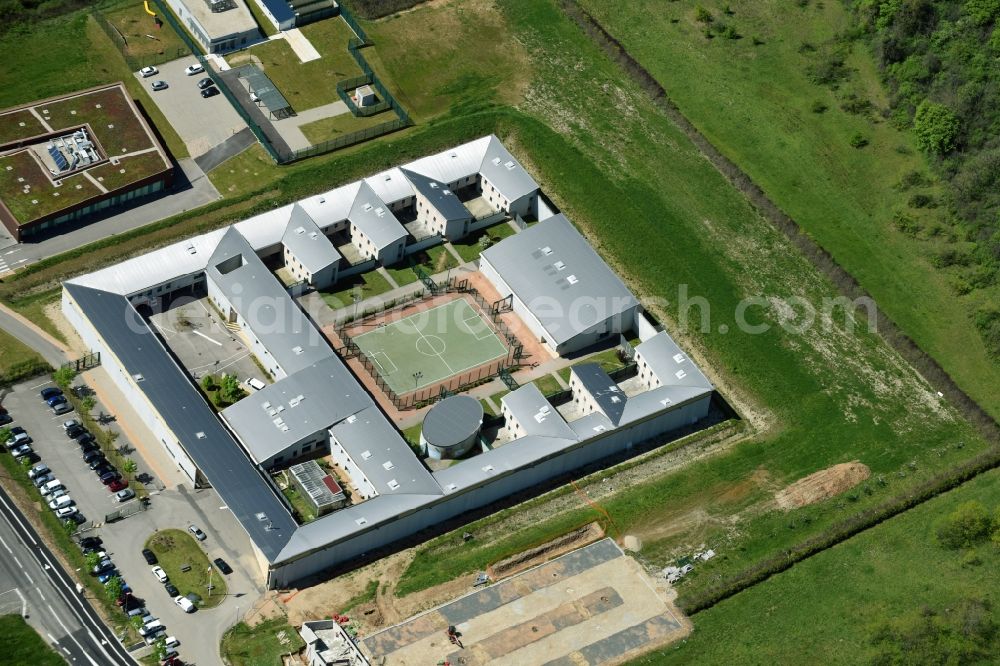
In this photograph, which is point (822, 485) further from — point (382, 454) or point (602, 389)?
point (382, 454)

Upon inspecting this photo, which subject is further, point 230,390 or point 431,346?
point 431,346

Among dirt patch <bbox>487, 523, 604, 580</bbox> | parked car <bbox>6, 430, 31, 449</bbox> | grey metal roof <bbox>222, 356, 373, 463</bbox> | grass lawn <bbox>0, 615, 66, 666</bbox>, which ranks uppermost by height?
parked car <bbox>6, 430, 31, 449</bbox>

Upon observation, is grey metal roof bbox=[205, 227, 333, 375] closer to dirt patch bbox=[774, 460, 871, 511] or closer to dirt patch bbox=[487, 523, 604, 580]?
dirt patch bbox=[487, 523, 604, 580]

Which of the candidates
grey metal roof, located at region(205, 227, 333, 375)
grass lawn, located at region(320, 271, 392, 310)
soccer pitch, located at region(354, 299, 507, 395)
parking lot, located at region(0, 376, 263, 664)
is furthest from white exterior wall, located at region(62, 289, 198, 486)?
grass lawn, located at region(320, 271, 392, 310)

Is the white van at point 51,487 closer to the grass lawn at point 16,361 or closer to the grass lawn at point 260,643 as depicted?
the grass lawn at point 16,361

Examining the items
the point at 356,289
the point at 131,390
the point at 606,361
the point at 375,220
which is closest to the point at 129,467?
the point at 131,390

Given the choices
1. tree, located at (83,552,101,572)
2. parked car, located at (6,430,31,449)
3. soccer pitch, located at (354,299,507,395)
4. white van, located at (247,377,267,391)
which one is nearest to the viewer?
tree, located at (83,552,101,572)

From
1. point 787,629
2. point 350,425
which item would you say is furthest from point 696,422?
point 350,425
